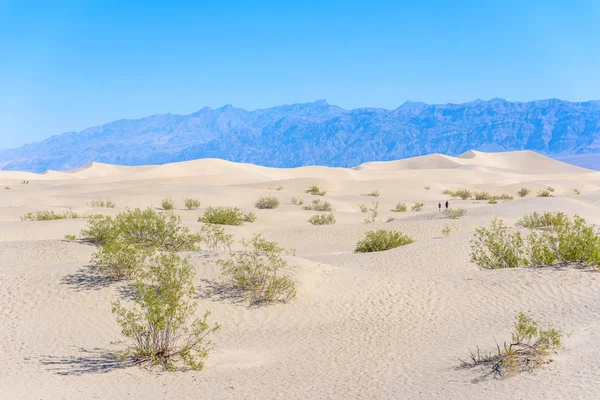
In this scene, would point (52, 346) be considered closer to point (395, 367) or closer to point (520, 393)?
point (395, 367)

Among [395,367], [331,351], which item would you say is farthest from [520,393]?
[331,351]

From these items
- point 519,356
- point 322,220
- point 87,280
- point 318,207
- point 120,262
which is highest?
point 120,262

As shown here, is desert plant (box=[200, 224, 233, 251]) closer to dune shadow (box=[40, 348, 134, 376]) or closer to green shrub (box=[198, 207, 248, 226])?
green shrub (box=[198, 207, 248, 226])

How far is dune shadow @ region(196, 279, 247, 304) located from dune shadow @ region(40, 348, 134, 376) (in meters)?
2.95

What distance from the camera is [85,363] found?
866 centimetres

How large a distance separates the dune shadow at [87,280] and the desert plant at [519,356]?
304 inches

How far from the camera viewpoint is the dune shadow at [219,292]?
1178 centimetres

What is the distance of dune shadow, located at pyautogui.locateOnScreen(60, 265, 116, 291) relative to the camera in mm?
11938

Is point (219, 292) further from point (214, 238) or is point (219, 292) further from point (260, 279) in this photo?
point (214, 238)

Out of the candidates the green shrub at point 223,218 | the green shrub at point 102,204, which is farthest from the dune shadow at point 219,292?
the green shrub at point 102,204

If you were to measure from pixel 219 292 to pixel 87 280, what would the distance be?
2900 millimetres

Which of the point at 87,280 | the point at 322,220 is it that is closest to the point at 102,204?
the point at 322,220

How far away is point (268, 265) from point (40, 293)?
4.80m

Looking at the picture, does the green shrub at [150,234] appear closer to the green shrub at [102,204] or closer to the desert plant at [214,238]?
the desert plant at [214,238]
